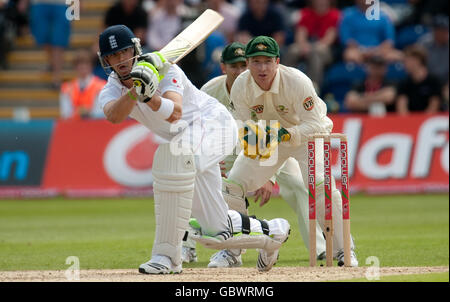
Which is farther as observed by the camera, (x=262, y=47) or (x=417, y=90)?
(x=417, y=90)

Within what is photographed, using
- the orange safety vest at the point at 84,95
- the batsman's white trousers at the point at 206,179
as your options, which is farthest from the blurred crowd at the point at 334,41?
the batsman's white trousers at the point at 206,179

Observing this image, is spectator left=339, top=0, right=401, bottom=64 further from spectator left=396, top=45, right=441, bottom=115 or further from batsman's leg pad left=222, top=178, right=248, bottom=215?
batsman's leg pad left=222, top=178, right=248, bottom=215

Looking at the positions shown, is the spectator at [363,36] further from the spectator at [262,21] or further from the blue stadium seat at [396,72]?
the spectator at [262,21]

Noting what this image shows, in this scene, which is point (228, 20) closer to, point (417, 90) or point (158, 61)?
point (417, 90)

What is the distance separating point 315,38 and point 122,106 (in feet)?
31.0

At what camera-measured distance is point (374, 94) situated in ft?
43.5

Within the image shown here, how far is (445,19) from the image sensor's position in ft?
45.8

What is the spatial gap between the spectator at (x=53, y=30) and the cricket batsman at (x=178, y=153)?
8.88m

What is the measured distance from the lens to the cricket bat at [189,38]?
5877 millimetres

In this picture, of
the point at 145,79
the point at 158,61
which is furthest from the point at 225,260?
the point at 145,79

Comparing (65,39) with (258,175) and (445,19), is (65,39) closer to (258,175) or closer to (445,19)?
(445,19)

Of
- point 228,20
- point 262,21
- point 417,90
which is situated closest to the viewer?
point 417,90

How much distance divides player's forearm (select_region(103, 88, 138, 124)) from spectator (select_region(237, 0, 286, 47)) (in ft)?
28.7

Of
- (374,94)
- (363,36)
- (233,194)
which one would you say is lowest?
(233,194)
